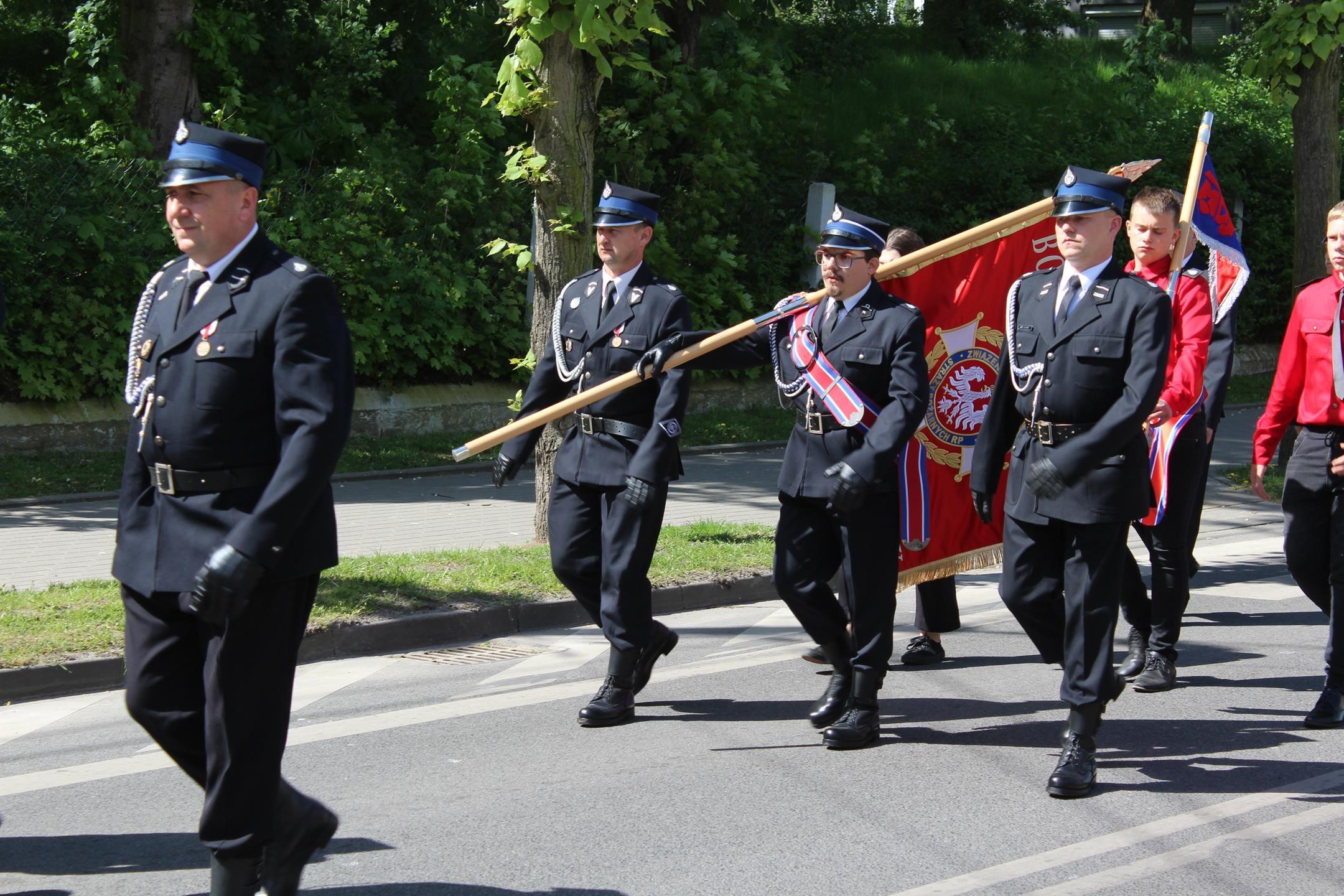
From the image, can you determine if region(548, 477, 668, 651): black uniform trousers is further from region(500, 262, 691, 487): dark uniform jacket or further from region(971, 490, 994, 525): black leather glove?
region(971, 490, 994, 525): black leather glove

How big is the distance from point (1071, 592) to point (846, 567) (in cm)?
93

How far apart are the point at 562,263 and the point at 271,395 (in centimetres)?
563

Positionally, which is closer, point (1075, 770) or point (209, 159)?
point (209, 159)

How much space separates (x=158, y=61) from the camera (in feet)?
48.4

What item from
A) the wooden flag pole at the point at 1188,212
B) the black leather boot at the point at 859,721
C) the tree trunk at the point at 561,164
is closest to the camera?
the black leather boot at the point at 859,721

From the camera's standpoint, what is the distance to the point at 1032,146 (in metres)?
20.5

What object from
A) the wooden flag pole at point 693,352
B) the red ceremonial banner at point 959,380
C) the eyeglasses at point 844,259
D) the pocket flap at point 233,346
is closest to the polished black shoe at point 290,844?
the pocket flap at point 233,346

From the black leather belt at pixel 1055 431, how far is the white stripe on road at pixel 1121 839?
4.13 ft

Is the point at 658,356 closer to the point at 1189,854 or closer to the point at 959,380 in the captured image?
the point at 959,380

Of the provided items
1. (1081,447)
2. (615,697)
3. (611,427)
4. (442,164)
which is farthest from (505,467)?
(442,164)

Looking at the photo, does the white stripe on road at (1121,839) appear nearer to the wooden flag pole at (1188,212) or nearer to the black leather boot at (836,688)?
the black leather boot at (836,688)

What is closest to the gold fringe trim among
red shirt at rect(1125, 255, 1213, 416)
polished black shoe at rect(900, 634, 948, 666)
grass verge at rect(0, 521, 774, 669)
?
polished black shoe at rect(900, 634, 948, 666)

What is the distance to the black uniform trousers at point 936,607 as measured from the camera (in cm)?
719

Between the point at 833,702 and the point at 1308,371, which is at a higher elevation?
the point at 1308,371
